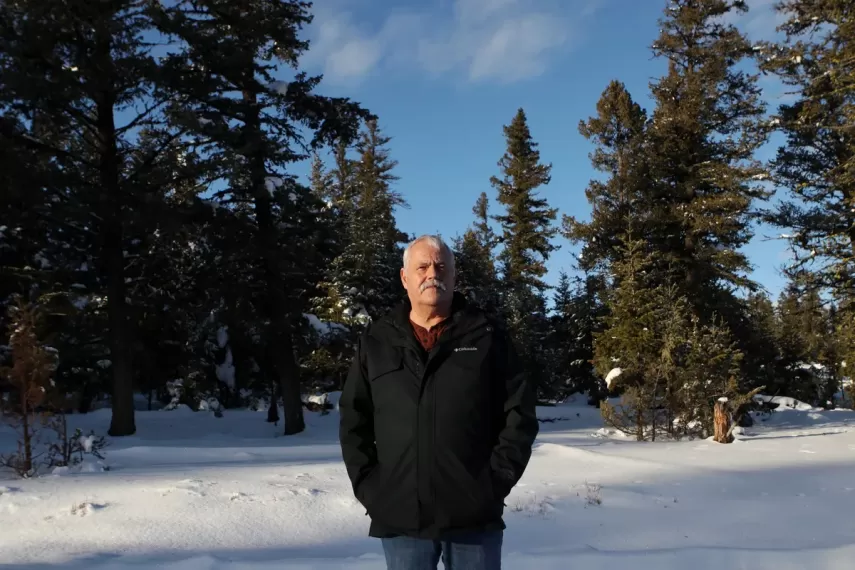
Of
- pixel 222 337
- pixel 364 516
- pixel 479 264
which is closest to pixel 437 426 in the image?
pixel 364 516

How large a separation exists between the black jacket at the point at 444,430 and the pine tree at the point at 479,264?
25.6 meters

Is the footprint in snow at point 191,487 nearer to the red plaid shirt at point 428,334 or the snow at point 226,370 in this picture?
the red plaid shirt at point 428,334

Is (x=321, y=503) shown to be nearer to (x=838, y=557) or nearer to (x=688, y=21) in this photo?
(x=838, y=557)

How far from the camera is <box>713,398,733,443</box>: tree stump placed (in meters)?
14.8

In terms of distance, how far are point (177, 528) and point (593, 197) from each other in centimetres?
2497

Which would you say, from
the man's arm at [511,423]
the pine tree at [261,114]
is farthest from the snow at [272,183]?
the man's arm at [511,423]

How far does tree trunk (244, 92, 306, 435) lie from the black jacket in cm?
1446

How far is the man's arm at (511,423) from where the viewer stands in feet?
8.63

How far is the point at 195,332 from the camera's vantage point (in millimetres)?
23844

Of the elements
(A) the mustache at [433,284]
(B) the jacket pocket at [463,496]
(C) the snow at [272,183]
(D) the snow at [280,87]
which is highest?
(D) the snow at [280,87]

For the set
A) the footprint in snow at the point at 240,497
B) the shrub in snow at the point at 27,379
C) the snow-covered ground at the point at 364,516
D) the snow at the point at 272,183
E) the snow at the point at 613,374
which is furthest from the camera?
the snow at the point at 272,183

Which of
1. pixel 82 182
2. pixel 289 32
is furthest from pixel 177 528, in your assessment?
pixel 289 32

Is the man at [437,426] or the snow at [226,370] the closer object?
the man at [437,426]

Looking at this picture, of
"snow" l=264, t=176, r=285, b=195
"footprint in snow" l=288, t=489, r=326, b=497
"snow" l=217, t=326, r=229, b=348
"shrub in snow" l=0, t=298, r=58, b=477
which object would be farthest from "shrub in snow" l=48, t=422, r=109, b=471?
"snow" l=217, t=326, r=229, b=348
